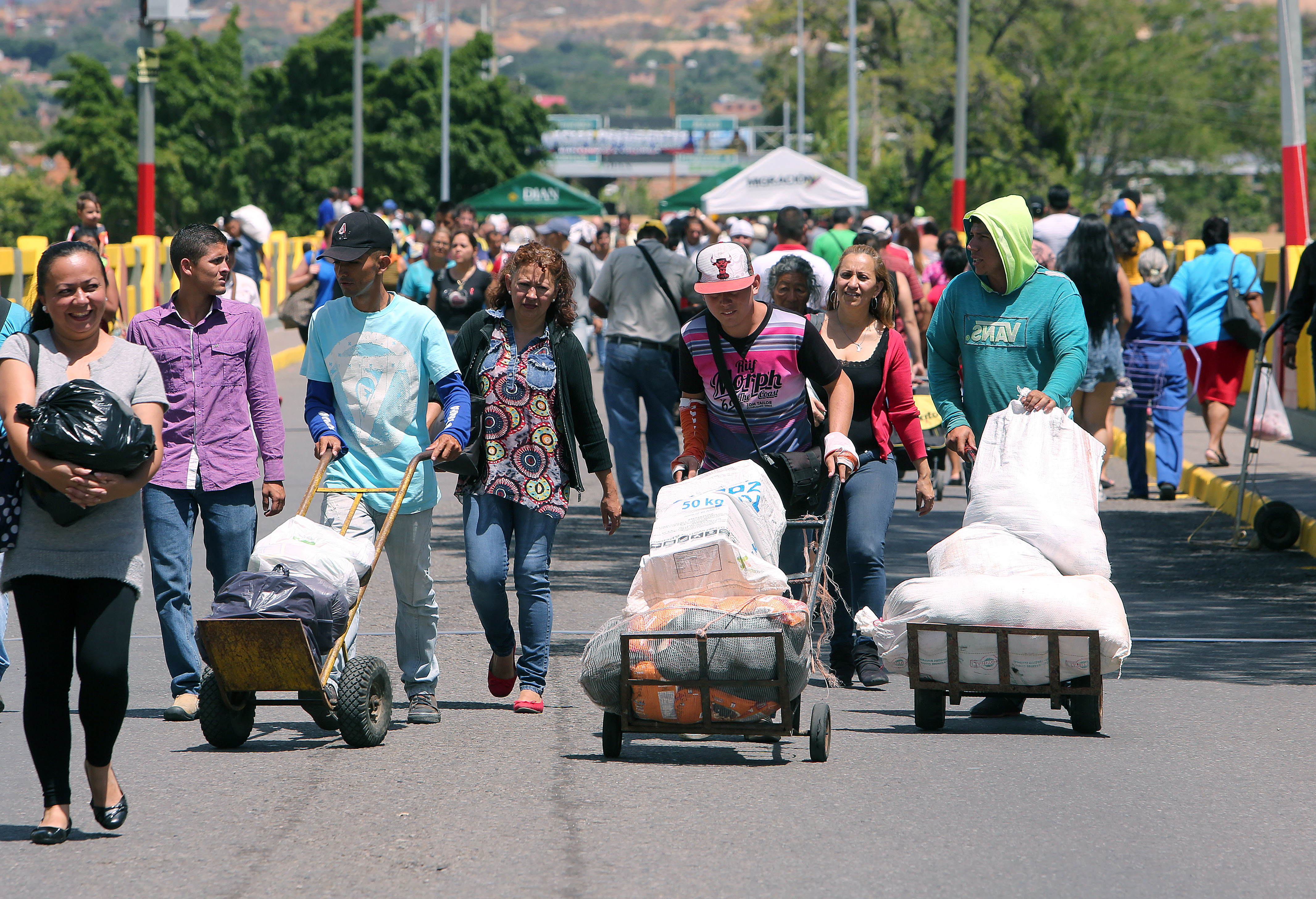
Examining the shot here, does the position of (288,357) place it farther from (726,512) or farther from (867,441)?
(726,512)

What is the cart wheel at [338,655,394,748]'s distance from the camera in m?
6.36

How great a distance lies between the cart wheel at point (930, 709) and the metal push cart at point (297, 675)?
77.1 inches

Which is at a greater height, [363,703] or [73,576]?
[73,576]

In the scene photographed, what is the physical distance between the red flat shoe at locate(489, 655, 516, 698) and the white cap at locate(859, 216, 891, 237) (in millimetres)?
8246

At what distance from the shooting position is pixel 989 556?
6809mm

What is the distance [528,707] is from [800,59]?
56.7 metres

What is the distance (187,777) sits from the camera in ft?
19.8

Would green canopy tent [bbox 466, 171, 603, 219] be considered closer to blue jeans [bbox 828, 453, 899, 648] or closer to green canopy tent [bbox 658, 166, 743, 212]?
green canopy tent [bbox 658, 166, 743, 212]

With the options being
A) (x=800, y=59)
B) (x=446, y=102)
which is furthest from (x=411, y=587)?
(x=800, y=59)

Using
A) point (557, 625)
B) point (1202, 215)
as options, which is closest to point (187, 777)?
point (557, 625)

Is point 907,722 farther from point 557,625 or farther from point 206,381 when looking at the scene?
point 206,381

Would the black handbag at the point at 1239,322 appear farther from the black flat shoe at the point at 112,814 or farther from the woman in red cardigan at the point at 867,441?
the black flat shoe at the point at 112,814

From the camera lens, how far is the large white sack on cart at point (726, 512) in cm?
630

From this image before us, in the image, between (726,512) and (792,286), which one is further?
(792,286)
